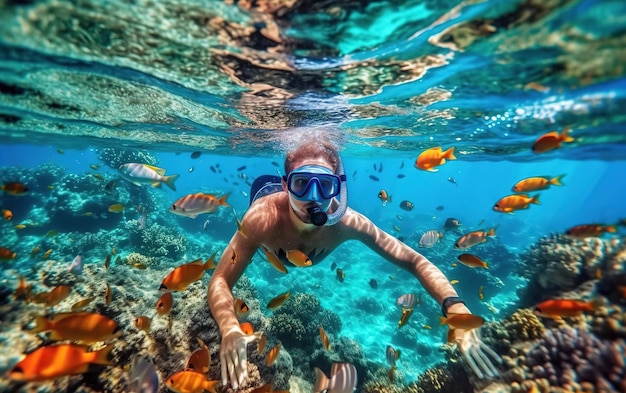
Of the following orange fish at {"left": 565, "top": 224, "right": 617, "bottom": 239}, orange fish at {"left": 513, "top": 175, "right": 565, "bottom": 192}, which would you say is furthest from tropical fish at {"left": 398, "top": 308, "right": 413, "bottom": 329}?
orange fish at {"left": 513, "top": 175, "right": 565, "bottom": 192}

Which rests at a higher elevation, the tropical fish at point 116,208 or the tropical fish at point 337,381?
the tropical fish at point 337,381

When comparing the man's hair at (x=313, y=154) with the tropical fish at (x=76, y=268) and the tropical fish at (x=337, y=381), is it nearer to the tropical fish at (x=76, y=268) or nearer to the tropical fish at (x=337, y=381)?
the tropical fish at (x=337, y=381)

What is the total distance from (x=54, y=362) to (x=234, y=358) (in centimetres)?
149

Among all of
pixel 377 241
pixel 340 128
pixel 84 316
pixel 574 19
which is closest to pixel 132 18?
pixel 84 316

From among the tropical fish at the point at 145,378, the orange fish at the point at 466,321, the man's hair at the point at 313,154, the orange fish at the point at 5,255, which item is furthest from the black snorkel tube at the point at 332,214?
the orange fish at the point at 5,255

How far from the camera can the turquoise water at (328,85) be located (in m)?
4.97

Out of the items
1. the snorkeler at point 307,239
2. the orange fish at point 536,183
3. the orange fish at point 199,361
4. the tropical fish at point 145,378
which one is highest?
the orange fish at point 536,183

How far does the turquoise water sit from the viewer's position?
4973 millimetres

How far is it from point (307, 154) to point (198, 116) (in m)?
9.51

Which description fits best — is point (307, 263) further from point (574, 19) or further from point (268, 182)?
point (574, 19)

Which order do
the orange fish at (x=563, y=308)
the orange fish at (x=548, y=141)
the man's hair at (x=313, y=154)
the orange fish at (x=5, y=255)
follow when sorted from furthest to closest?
the orange fish at (x=5, y=255)
the man's hair at (x=313, y=154)
the orange fish at (x=548, y=141)
the orange fish at (x=563, y=308)

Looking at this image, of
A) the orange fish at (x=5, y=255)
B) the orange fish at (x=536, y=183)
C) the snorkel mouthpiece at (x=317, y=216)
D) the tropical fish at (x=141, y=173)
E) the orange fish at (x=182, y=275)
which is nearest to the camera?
the orange fish at (x=182, y=275)

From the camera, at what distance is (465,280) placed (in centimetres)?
1448

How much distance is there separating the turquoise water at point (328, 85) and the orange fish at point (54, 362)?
3.27 meters
